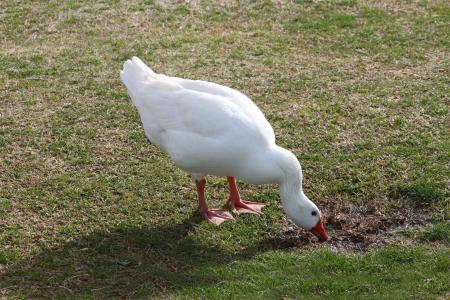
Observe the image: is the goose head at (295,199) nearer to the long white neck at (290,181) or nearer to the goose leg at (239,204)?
the long white neck at (290,181)

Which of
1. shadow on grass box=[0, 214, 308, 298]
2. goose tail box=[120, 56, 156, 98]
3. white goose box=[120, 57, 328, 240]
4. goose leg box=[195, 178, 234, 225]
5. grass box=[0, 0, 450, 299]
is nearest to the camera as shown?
shadow on grass box=[0, 214, 308, 298]

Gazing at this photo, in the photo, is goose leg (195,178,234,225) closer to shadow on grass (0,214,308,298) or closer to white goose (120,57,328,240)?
white goose (120,57,328,240)

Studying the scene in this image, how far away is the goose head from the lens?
611 cm

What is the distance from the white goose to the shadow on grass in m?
0.39

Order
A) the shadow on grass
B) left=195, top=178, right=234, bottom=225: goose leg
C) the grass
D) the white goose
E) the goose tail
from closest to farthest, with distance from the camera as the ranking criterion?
the shadow on grass → the grass → the white goose → left=195, top=178, right=234, bottom=225: goose leg → the goose tail

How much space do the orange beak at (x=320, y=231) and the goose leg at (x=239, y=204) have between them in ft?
2.01

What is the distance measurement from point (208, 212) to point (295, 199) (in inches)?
32.3

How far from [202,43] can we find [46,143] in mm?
2930

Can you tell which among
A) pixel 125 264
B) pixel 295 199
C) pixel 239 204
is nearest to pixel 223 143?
pixel 295 199

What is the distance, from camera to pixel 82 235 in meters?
6.37

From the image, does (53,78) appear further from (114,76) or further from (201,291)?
(201,291)

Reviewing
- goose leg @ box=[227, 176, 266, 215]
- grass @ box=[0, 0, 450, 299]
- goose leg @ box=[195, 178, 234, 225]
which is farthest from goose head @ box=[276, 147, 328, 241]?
goose leg @ box=[195, 178, 234, 225]

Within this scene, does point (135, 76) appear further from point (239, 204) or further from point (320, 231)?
point (320, 231)

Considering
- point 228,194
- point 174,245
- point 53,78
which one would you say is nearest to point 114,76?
point 53,78
